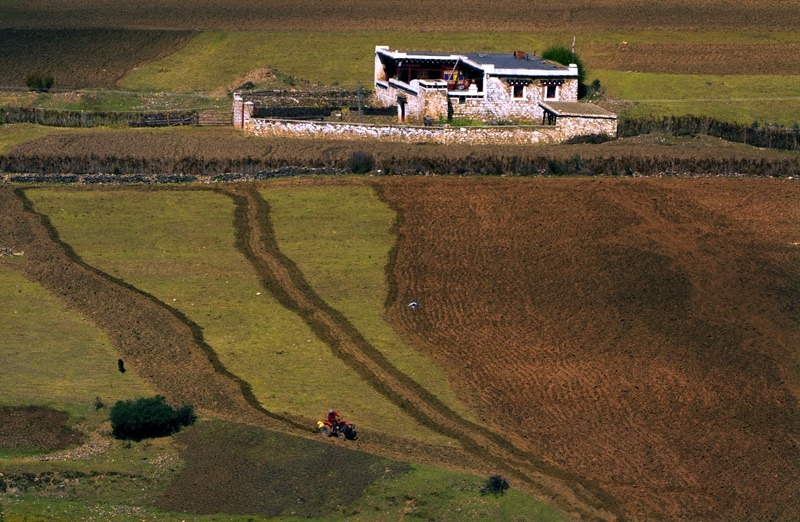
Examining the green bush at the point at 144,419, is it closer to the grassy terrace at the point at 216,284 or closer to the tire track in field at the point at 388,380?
the grassy terrace at the point at 216,284

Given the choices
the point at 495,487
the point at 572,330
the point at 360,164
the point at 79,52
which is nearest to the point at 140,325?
the point at 572,330

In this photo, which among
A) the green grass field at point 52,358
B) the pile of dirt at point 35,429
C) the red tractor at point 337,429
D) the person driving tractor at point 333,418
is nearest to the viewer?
the pile of dirt at point 35,429

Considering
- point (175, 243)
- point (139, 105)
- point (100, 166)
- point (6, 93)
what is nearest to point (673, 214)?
point (175, 243)

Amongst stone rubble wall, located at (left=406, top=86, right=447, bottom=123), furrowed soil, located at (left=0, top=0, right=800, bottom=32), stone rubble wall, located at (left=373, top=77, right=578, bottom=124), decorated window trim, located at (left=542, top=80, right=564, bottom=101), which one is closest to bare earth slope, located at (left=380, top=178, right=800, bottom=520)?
stone rubble wall, located at (left=406, top=86, right=447, bottom=123)

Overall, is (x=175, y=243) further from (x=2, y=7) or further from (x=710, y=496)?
(x=2, y=7)

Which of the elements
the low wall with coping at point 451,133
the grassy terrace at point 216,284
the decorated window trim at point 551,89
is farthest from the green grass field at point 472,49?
the grassy terrace at point 216,284

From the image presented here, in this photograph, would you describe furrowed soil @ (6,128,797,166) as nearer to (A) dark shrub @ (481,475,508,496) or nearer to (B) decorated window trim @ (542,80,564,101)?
(B) decorated window trim @ (542,80,564,101)
